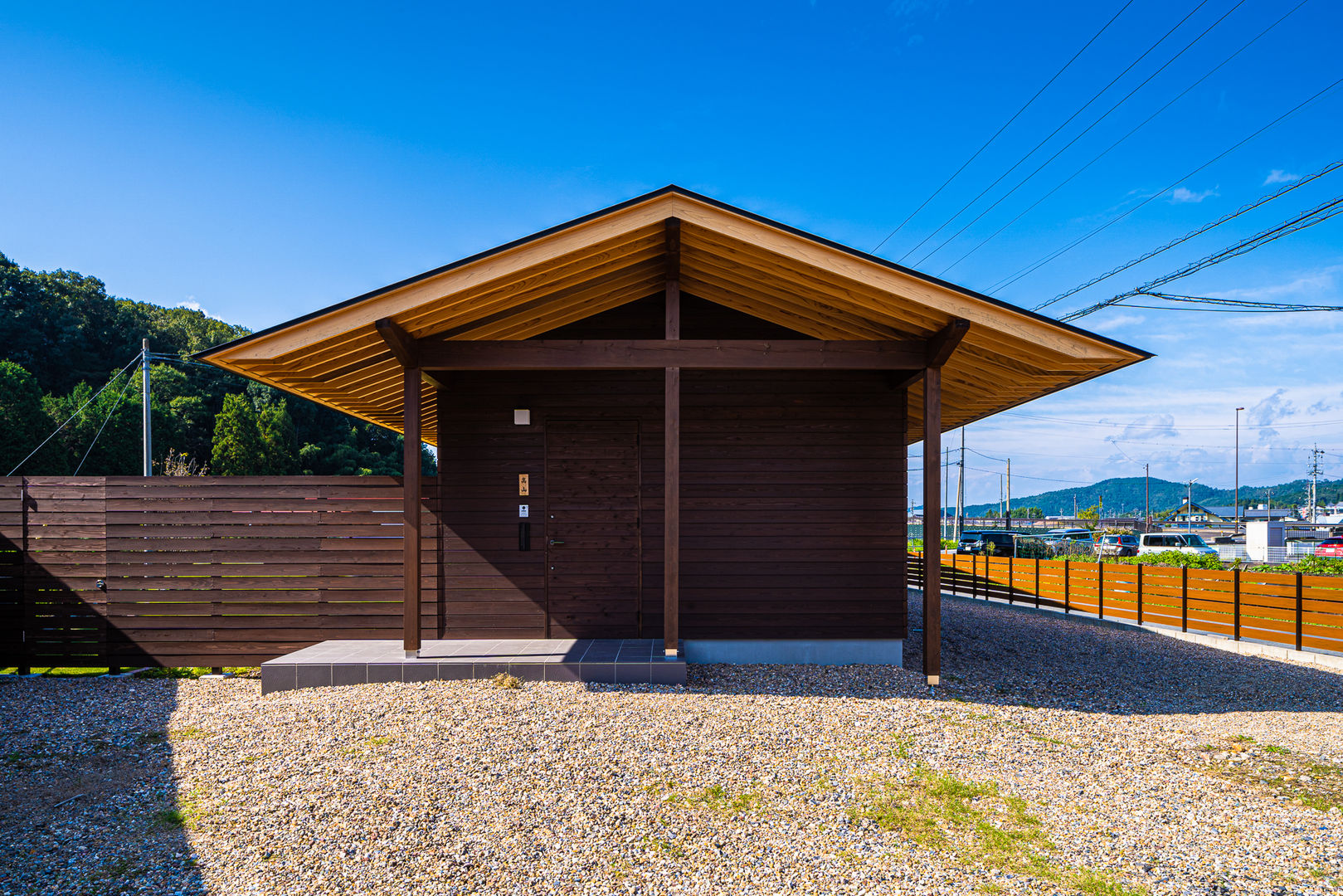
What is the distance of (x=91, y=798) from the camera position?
350 centimetres

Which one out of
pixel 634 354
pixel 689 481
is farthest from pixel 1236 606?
pixel 634 354

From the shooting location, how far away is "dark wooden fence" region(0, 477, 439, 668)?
21.2 feet

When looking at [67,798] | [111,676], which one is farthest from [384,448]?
[67,798]

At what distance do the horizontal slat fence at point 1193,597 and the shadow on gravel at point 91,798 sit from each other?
38.0ft

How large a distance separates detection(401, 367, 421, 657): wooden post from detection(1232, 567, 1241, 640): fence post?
1066 centimetres

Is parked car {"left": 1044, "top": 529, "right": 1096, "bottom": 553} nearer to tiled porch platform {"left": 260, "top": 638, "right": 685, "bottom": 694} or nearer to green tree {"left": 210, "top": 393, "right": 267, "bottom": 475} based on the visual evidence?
tiled porch platform {"left": 260, "top": 638, "right": 685, "bottom": 694}

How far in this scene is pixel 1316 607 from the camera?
845 cm

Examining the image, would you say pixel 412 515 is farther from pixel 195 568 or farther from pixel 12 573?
pixel 12 573

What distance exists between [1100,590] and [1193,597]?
1851 millimetres

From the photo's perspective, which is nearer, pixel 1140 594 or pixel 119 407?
pixel 1140 594

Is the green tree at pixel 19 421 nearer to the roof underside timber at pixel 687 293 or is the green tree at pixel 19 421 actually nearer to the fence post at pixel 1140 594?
the roof underside timber at pixel 687 293

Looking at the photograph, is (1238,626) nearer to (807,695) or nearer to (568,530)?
(807,695)

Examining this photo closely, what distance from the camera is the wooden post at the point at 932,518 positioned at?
5.78 metres

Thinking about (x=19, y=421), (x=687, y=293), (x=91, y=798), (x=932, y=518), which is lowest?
(x=91, y=798)
